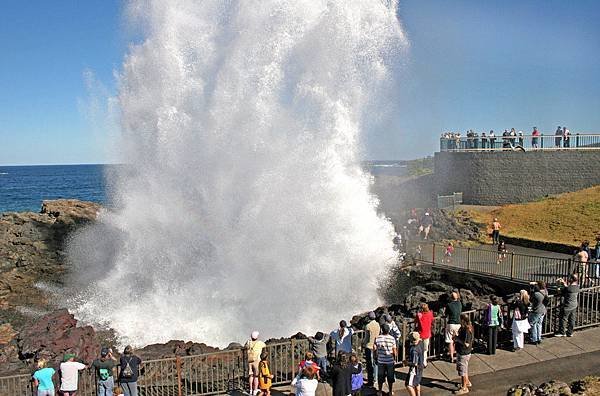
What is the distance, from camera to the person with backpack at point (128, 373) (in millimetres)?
8547

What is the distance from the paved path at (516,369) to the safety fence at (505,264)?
179 inches

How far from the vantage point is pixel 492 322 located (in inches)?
407

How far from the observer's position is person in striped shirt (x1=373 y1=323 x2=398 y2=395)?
8.54 m

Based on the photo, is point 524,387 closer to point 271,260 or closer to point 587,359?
point 587,359

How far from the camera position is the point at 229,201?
2011 centimetres

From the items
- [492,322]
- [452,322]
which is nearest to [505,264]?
[492,322]

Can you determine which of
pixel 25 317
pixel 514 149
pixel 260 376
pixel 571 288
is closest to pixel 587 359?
pixel 571 288

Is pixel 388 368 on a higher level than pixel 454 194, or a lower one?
lower

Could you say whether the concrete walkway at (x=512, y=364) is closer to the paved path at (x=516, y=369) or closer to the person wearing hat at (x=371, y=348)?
the paved path at (x=516, y=369)

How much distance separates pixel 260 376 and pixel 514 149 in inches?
1105

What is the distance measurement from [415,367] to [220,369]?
4219mm

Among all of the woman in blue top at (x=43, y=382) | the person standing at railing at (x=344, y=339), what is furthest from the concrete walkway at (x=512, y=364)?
the woman in blue top at (x=43, y=382)

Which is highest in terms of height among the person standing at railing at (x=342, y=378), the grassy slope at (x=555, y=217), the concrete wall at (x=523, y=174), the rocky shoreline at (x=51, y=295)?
the concrete wall at (x=523, y=174)

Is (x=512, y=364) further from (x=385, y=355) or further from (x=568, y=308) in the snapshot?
(x=385, y=355)
